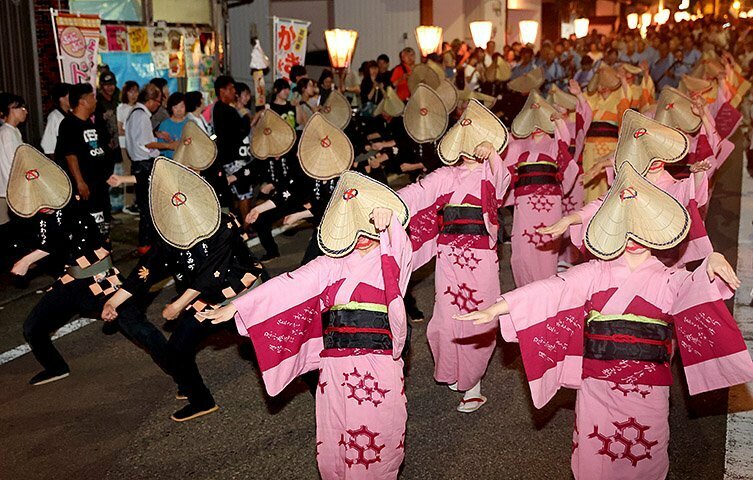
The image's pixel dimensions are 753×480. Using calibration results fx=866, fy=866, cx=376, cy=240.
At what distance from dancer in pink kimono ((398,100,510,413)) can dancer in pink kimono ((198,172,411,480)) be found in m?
1.75

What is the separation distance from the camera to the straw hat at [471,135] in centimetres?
635

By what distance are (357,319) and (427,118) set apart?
4.28 metres

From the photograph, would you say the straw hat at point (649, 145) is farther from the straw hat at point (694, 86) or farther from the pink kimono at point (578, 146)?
the straw hat at point (694, 86)

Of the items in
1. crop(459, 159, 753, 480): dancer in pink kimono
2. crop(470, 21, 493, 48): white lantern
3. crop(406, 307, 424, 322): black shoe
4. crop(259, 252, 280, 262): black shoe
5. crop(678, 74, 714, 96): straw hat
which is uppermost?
crop(470, 21, 493, 48): white lantern

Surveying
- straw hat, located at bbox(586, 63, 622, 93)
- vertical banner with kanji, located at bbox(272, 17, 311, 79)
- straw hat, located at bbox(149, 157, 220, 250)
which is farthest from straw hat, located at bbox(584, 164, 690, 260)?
vertical banner with kanji, located at bbox(272, 17, 311, 79)

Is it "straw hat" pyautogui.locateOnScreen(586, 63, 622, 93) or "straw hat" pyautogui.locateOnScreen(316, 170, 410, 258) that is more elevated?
"straw hat" pyautogui.locateOnScreen(586, 63, 622, 93)

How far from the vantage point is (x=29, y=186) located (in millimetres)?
6324

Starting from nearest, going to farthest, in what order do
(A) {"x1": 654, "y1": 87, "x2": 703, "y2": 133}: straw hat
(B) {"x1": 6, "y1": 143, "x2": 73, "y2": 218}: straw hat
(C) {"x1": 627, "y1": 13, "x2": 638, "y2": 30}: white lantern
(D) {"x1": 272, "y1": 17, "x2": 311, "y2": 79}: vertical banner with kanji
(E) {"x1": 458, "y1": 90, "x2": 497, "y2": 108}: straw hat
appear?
(B) {"x1": 6, "y1": 143, "x2": 73, "y2": 218}: straw hat, (A) {"x1": 654, "y1": 87, "x2": 703, "y2": 133}: straw hat, (E) {"x1": 458, "y1": 90, "x2": 497, "y2": 108}: straw hat, (D) {"x1": 272, "y1": 17, "x2": 311, "y2": 79}: vertical banner with kanji, (C) {"x1": 627, "y1": 13, "x2": 638, "y2": 30}: white lantern

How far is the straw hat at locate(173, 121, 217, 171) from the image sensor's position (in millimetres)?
7715

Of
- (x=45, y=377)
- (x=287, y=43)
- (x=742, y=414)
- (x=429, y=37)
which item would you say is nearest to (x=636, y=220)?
(x=742, y=414)

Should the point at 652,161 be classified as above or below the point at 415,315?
above

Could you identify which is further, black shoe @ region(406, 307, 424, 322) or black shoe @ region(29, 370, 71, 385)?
black shoe @ region(406, 307, 424, 322)

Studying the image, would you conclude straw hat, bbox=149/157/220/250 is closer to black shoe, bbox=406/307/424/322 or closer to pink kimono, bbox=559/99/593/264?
black shoe, bbox=406/307/424/322

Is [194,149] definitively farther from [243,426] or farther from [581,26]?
[581,26]
